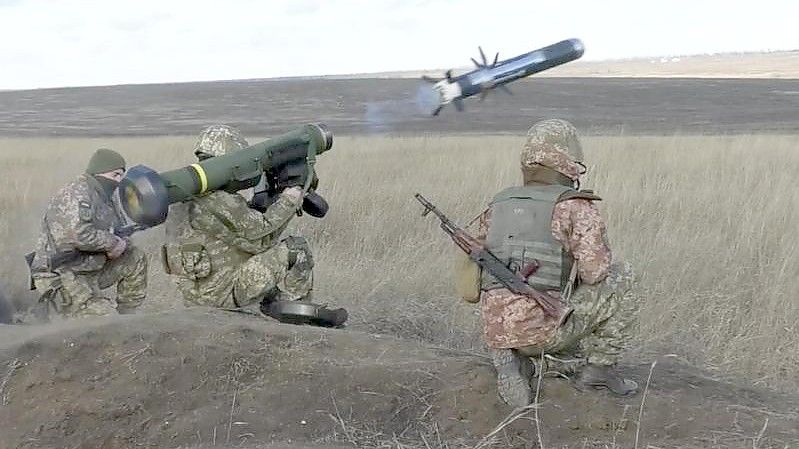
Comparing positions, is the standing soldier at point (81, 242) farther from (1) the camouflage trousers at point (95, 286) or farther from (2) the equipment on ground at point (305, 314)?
(2) the equipment on ground at point (305, 314)

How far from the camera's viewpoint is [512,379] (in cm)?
409

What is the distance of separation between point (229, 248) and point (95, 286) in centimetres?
115

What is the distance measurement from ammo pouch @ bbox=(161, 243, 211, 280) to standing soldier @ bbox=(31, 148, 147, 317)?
59 cm

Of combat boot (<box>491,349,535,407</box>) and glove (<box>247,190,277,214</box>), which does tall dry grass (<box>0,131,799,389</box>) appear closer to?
glove (<box>247,190,277,214</box>)

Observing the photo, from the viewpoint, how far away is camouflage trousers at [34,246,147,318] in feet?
19.8

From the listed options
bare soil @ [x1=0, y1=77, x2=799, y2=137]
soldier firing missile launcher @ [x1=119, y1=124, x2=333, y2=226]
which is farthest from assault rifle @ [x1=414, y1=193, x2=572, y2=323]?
bare soil @ [x1=0, y1=77, x2=799, y2=137]

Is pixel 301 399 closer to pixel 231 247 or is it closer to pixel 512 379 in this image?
pixel 512 379

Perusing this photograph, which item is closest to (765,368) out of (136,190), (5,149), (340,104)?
(136,190)

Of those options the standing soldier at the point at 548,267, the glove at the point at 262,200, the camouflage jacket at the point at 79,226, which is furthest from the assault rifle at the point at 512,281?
the camouflage jacket at the point at 79,226

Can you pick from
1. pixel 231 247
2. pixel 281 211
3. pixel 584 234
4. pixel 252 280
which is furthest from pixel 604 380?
pixel 231 247

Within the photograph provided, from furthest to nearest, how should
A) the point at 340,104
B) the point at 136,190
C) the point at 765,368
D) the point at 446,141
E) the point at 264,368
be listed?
1. the point at 340,104
2. the point at 446,141
3. the point at 765,368
4. the point at 136,190
5. the point at 264,368

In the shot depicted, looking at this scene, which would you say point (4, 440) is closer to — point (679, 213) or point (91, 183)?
point (91, 183)

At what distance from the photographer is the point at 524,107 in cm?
3409

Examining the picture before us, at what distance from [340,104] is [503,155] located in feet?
97.9
